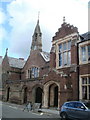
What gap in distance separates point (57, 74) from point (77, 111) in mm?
7576

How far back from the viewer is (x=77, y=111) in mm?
11742

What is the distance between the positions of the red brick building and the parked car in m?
4.77

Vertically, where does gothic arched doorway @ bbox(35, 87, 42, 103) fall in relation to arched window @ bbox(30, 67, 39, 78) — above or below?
below

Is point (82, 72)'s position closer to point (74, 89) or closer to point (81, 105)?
point (74, 89)

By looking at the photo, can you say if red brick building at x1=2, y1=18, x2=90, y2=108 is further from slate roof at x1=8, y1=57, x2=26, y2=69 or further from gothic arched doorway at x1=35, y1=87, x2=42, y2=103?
slate roof at x1=8, y1=57, x2=26, y2=69

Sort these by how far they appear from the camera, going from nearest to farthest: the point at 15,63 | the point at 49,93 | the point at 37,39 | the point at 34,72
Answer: the point at 49,93 < the point at 34,72 < the point at 37,39 < the point at 15,63

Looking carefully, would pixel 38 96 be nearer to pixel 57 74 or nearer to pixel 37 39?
pixel 57 74

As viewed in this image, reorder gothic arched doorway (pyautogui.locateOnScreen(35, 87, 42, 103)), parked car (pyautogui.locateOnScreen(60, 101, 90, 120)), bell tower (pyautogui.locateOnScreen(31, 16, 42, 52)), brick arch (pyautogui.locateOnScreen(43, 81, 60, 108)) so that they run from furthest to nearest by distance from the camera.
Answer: bell tower (pyautogui.locateOnScreen(31, 16, 42, 52))
gothic arched doorway (pyautogui.locateOnScreen(35, 87, 42, 103))
brick arch (pyautogui.locateOnScreen(43, 81, 60, 108))
parked car (pyautogui.locateOnScreen(60, 101, 90, 120))

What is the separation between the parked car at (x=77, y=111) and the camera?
1115 cm

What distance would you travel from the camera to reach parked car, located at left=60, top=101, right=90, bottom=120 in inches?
439

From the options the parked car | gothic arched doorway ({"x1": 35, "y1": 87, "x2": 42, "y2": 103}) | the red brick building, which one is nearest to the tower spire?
the red brick building

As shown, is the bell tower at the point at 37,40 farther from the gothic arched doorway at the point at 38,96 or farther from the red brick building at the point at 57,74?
the gothic arched doorway at the point at 38,96

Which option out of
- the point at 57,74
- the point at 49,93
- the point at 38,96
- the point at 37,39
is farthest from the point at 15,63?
the point at 57,74

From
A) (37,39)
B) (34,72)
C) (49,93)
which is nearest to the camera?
(49,93)
